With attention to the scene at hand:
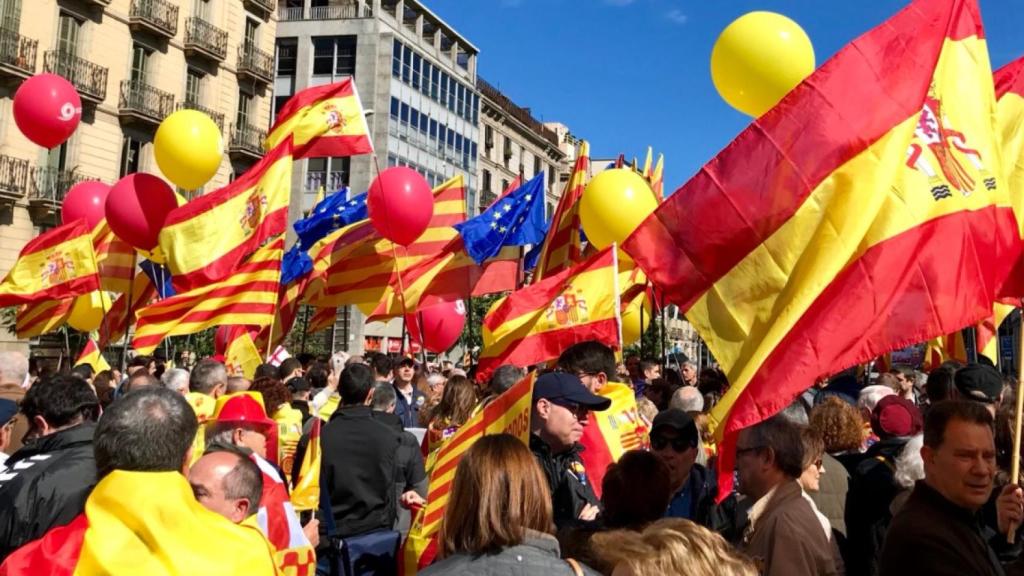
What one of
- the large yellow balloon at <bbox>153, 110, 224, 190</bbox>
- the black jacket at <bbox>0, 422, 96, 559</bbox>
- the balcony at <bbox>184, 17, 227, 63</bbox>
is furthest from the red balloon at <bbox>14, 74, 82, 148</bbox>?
the balcony at <bbox>184, 17, 227, 63</bbox>

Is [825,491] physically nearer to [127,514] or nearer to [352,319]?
[127,514]

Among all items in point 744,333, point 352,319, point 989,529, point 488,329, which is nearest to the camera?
point 989,529

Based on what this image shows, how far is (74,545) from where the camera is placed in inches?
98.5

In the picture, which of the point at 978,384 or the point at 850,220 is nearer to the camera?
the point at 850,220

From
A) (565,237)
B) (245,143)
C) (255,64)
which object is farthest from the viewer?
(255,64)

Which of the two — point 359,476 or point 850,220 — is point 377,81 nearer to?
point 359,476

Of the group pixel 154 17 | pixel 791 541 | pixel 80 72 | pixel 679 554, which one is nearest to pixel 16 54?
pixel 80 72

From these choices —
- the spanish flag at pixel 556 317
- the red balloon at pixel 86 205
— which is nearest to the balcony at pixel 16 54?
the red balloon at pixel 86 205

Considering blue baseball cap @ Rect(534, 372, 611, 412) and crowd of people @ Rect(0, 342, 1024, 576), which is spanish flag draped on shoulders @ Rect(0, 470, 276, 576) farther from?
blue baseball cap @ Rect(534, 372, 611, 412)

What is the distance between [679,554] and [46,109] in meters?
12.7

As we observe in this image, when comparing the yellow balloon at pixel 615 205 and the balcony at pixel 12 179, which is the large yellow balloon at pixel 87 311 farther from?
the balcony at pixel 12 179

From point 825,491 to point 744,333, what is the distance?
90 centimetres

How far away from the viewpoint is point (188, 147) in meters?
11.4

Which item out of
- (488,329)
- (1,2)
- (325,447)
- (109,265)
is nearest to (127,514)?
(325,447)
